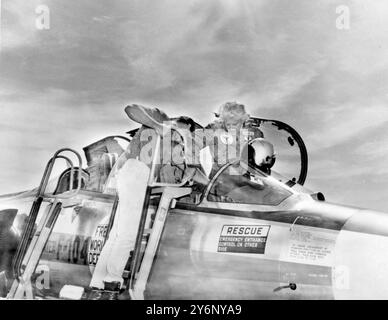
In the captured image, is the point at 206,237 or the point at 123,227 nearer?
the point at 206,237

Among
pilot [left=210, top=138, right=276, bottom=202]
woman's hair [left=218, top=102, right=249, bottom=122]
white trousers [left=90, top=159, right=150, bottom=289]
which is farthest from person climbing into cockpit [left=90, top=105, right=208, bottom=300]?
woman's hair [left=218, top=102, right=249, bottom=122]

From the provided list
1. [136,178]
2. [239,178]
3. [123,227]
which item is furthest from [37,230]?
[239,178]

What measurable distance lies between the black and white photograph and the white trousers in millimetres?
11

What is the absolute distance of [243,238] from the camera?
11.5ft

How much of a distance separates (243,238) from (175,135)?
932 millimetres

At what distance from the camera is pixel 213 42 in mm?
4008

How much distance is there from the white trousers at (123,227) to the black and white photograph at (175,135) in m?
0.01

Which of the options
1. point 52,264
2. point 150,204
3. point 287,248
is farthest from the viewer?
point 52,264

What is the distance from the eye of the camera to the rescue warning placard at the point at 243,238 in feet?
11.3

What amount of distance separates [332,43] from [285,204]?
4.16ft

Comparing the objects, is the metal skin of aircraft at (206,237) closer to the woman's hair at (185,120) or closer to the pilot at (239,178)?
the pilot at (239,178)

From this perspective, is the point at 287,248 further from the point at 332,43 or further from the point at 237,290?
the point at 332,43

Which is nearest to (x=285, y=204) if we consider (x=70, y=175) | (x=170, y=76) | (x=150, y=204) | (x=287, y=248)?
(x=287, y=248)

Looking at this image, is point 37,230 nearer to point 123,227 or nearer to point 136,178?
point 123,227
